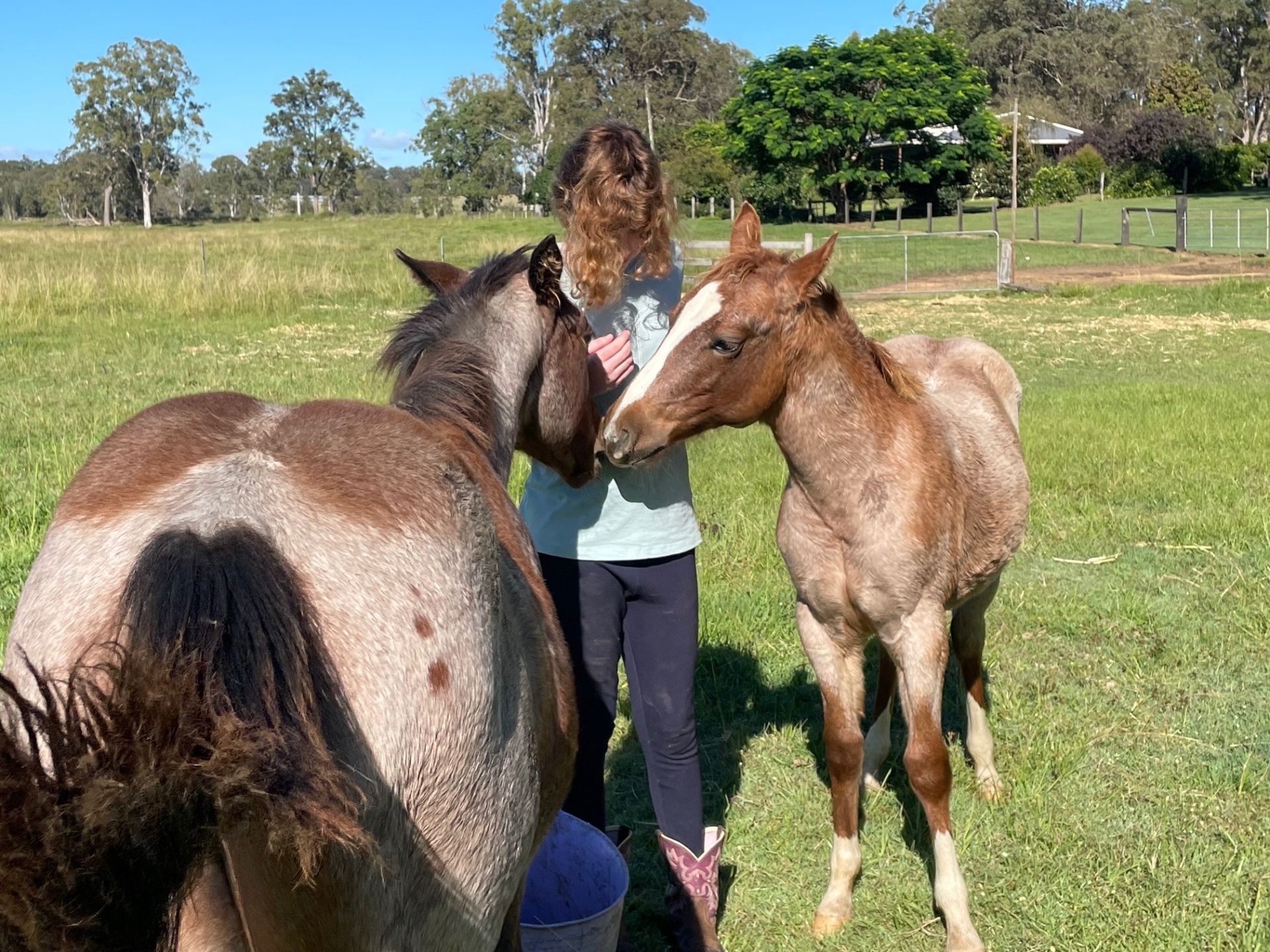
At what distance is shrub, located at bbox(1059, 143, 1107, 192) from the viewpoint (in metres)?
51.6

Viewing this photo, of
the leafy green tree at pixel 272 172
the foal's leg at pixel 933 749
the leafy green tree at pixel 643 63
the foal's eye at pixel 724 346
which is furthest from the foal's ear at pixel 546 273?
the leafy green tree at pixel 272 172

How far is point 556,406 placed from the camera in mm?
3023

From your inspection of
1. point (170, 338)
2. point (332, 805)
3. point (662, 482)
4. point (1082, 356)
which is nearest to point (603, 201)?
point (662, 482)

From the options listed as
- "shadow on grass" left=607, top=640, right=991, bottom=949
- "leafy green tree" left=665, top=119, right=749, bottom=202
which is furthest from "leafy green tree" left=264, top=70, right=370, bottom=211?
"shadow on grass" left=607, top=640, right=991, bottom=949

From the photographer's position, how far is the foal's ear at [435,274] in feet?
9.76

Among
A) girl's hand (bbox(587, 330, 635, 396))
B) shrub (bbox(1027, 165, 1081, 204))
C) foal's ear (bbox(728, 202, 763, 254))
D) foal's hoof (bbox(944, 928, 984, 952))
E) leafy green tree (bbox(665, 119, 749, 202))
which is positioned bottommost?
foal's hoof (bbox(944, 928, 984, 952))

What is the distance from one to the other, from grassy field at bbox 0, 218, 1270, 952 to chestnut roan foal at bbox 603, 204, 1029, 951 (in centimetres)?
36

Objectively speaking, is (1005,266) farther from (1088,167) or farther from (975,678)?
(1088,167)

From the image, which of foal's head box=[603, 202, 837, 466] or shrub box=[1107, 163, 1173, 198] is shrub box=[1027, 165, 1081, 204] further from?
foal's head box=[603, 202, 837, 466]

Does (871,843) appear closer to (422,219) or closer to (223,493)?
(223,493)

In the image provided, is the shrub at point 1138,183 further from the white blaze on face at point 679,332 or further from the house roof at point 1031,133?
the white blaze on face at point 679,332

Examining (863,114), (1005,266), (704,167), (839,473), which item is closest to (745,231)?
(839,473)

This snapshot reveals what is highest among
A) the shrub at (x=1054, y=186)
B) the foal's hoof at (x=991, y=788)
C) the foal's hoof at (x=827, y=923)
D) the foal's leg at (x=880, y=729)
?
the shrub at (x=1054, y=186)

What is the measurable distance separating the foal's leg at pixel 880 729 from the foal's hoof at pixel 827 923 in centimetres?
93
